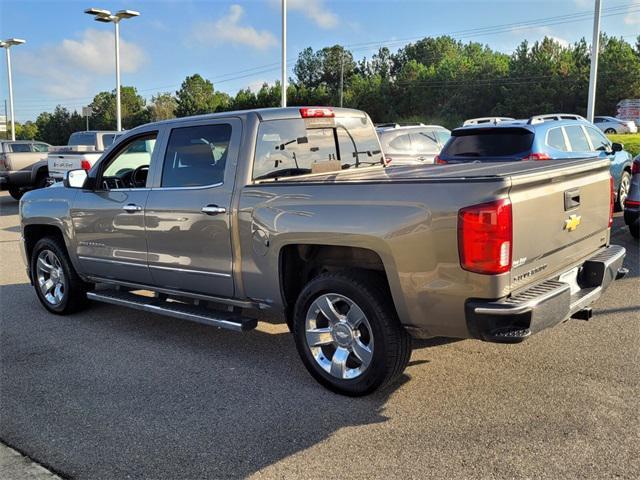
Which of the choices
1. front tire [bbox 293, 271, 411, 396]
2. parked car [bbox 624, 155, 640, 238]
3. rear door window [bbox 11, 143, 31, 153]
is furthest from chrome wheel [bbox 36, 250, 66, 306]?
rear door window [bbox 11, 143, 31, 153]

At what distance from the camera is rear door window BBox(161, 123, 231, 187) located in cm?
463

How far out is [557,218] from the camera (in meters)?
3.74

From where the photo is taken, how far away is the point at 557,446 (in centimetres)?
321

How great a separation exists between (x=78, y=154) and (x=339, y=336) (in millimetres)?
13137

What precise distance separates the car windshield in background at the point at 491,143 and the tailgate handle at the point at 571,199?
4450mm

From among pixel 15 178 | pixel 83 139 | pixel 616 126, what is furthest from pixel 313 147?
pixel 616 126

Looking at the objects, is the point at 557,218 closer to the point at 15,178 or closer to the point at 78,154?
the point at 78,154

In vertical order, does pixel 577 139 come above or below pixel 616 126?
below

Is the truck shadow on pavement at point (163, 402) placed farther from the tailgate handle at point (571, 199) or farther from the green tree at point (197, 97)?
the green tree at point (197, 97)

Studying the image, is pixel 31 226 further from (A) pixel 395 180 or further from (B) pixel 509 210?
(B) pixel 509 210

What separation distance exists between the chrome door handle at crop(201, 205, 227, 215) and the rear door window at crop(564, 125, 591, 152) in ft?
21.9

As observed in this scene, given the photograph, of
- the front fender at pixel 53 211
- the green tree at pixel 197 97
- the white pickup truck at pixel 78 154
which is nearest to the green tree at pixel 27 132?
the green tree at pixel 197 97

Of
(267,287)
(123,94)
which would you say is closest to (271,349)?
(267,287)

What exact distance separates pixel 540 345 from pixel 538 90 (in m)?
54.7
